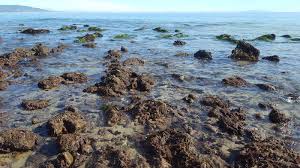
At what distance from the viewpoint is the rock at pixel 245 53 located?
26.8 meters

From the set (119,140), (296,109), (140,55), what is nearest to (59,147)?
(119,140)

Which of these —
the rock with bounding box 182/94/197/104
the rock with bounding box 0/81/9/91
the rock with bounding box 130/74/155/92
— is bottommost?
the rock with bounding box 0/81/9/91

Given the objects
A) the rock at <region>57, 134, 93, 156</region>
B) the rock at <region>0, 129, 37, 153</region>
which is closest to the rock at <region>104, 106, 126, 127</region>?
the rock at <region>57, 134, 93, 156</region>

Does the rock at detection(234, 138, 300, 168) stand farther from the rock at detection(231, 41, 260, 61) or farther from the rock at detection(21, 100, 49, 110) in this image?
the rock at detection(231, 41, 260, 61)

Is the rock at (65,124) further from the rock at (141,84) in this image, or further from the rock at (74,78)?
the rock at (74,78)

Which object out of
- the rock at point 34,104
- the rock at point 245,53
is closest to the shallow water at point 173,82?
the rock at point 34,104

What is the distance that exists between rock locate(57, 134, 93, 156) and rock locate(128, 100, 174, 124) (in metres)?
2.48

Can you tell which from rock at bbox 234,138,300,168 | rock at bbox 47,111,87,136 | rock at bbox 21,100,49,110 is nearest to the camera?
rock at bbox 234,138,300,168

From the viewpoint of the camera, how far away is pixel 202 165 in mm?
10438

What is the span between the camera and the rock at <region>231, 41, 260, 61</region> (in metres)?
26.8

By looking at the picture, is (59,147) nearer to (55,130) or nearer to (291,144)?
(55,130)

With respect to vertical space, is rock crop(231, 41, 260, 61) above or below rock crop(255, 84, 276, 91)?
above

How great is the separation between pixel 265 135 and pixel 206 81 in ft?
23.8

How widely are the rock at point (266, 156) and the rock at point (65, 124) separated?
5.02 meters
